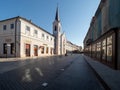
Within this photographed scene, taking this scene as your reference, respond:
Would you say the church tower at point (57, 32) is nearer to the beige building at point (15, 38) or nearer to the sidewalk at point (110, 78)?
the beige building at point (15, 38)

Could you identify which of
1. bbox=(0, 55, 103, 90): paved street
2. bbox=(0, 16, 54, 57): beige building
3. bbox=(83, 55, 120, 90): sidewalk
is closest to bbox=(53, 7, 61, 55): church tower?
bbox=(0, 16, 54, 57): beige building

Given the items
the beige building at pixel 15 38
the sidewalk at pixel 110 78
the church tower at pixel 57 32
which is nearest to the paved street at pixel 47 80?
the sidewalk at pixel 110 78

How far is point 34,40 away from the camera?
1350 inches

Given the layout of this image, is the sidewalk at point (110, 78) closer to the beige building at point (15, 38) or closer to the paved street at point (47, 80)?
the paved street at point (47, 80)

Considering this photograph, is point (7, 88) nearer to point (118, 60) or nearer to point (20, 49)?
point (118, 60)

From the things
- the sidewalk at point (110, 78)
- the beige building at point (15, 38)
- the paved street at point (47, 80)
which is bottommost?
the paved street at point (47, 80)

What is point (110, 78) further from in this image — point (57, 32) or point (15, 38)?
point (57, 32)

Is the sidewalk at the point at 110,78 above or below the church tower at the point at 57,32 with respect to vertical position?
below

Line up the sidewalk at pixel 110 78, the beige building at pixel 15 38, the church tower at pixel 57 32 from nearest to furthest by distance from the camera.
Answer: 1. the sidewalk at pixel 110 78
2. the beige building at pixel 15 38
3. the church tower at pixel 57 32

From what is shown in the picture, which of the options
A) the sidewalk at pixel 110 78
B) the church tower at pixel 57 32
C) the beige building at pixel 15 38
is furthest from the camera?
the church tower at pixel 57 32

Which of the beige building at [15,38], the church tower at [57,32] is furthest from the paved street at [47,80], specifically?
the church tower at [57,32]

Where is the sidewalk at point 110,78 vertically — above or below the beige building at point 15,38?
below

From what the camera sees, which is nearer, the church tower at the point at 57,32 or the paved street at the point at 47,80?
the paved street at the point at 47,80

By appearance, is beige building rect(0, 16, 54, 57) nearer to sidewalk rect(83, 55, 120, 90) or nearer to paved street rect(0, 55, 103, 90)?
paved street rect(0, 55, 103, 90)
